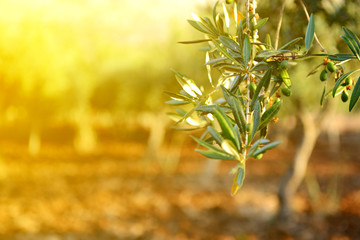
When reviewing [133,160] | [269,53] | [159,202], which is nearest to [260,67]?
[269,53]

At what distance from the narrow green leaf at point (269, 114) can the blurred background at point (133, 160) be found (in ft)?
4.00

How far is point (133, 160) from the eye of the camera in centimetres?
2439

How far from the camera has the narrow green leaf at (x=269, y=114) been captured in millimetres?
1342

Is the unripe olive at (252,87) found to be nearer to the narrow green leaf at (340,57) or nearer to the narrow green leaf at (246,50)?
the narrow green leaf at (246,50)

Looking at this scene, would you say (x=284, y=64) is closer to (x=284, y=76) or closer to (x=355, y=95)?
(x=284, y=76)

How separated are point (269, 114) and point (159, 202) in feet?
42.4

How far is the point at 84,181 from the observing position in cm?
1755

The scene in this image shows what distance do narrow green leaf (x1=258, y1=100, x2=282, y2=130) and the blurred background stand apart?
122cm

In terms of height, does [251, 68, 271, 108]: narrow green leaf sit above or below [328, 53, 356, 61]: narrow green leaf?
below

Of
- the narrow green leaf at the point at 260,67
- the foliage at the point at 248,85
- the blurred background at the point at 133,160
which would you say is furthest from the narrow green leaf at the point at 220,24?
the blurred background at the point at 133,160

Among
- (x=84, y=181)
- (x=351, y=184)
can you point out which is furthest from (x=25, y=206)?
(x=351, y=184)

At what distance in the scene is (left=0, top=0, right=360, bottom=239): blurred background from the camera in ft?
31.4

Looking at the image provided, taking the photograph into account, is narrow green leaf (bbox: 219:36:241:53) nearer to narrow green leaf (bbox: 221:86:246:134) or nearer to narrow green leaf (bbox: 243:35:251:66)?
narrow green leaf (bbox: 243:35:251:66)

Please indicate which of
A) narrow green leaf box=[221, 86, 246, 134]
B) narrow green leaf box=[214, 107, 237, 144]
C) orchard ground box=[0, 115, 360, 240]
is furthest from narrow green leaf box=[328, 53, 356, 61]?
orchard ground box=[0, 115, 360, 240]
